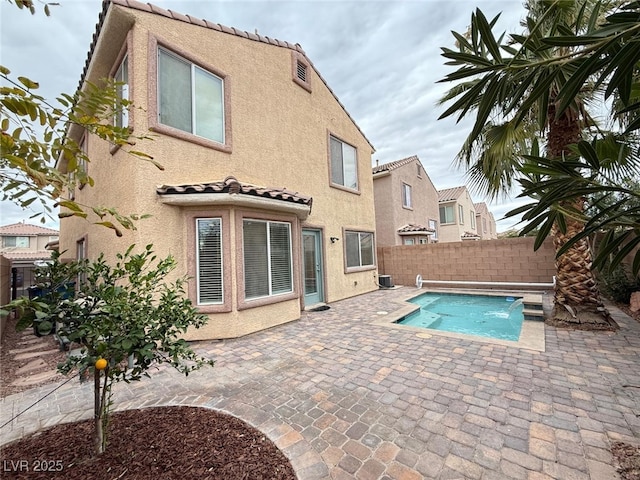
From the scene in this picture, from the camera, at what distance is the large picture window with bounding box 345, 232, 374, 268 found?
1391cm

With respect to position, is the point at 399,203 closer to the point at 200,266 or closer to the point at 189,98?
the point at 189,98

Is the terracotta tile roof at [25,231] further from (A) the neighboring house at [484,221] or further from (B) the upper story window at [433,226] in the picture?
(A) the neighboring house at [484,221]

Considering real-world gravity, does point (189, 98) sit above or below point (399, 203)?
above

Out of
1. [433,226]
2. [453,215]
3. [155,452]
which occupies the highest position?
[453,215]

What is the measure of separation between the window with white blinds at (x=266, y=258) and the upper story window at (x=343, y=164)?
Result: 5.42m

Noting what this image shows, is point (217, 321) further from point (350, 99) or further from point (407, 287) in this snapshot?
point (350, 99)

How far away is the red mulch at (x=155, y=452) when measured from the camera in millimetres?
2723

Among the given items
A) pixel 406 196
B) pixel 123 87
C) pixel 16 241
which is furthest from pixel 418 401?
pixel 16 241

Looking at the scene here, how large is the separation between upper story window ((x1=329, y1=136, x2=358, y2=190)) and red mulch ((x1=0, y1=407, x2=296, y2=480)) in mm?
11183

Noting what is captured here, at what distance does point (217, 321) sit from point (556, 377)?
7.19 metres

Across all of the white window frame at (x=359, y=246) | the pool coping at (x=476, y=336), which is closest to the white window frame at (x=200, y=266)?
the pool coping at (x=476, y=336)

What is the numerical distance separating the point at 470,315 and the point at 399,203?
10803 mm

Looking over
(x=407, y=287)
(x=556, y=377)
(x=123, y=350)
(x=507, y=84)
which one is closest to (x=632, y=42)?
(x=507, y=84)

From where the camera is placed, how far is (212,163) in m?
8.06
